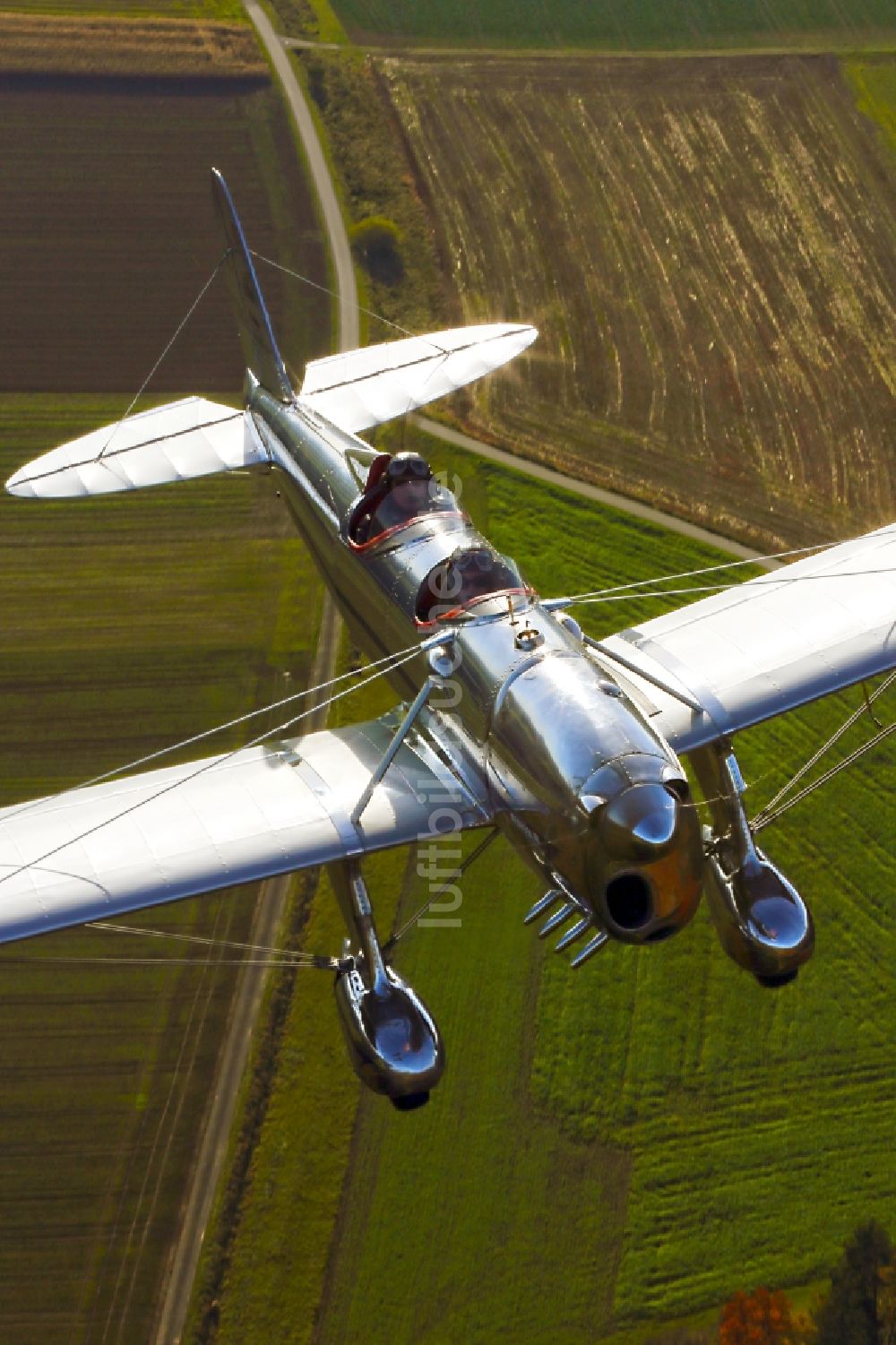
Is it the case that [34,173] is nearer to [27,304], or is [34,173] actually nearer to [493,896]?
[27,304]

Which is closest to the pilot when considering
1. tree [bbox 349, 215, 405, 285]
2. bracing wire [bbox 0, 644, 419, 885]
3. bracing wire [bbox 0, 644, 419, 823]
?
bracing wire [bbox 0, 644, 419, 823]

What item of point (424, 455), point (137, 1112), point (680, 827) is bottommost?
point (137, 1112)

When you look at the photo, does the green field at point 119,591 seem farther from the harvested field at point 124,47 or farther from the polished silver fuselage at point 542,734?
the polished silver fuselage at point 542,734

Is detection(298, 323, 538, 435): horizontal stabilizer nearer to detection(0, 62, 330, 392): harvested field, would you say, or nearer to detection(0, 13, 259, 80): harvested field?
detection(0, 62, 330, 392): harvested field

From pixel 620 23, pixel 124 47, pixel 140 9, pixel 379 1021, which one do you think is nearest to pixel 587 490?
pixel 379 1021

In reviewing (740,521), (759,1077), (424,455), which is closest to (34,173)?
(424,455)

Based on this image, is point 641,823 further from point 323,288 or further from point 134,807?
point 323,288
